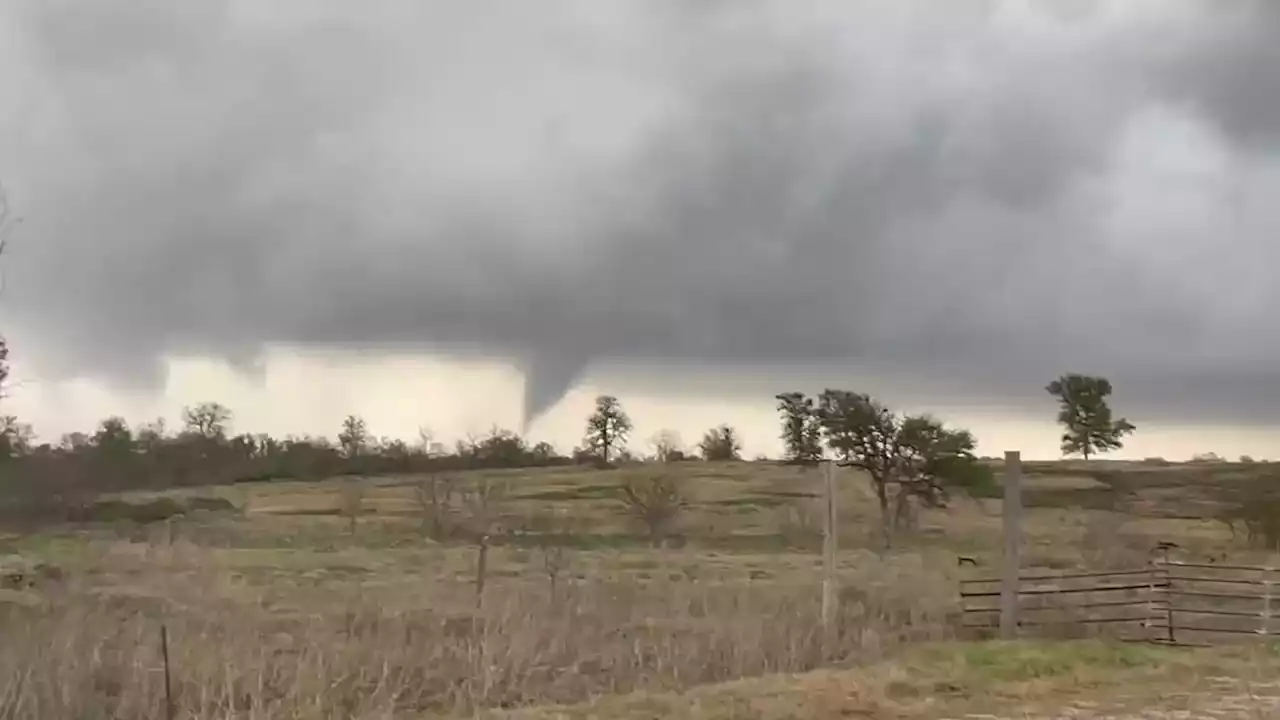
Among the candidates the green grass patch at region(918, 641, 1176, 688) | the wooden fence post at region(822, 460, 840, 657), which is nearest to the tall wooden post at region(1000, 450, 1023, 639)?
the green grass patch at region(918, 641, 1176, 688)

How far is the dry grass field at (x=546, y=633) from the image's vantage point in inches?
486

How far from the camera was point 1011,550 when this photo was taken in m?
19.5

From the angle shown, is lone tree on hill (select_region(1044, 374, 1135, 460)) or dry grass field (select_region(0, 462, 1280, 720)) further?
lone tree on hill (select_region(1044, 374, 1135, 460))

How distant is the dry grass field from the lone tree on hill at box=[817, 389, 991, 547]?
6.04 feet

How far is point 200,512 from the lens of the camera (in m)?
48.1

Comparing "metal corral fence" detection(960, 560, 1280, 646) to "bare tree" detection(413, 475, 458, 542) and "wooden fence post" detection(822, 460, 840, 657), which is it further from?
"bare tree" detection(413, 475, 458, 542)

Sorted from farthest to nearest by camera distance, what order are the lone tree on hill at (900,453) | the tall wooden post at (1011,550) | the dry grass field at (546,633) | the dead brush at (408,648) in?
the lone tree on hill at (900,453)
the tall wooden post at (1011,550)
the dry grass field at (546,633)
the dead brush at (408,648)

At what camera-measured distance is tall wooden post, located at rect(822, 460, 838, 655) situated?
1764cm

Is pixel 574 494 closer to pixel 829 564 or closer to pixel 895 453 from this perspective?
pixel 895 453

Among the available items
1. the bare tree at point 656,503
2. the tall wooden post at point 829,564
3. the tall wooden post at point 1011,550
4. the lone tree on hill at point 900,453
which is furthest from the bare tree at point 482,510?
the tall wooden post at point 1011,550

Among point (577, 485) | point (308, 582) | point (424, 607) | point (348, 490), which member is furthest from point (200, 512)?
point (424, 607)

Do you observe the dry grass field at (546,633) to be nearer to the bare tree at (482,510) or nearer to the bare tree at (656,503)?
the bare tree at (656,503)

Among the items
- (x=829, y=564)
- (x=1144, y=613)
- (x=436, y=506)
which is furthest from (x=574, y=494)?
(x=1144, y=613)

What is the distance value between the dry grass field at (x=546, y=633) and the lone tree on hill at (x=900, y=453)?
6.04 ft
